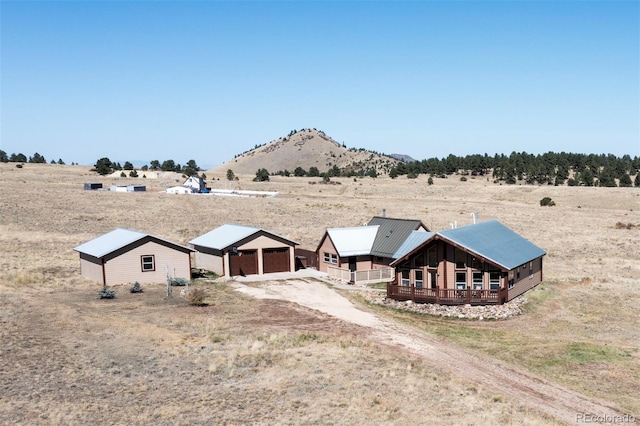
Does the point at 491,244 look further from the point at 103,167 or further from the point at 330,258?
the point at 103,167

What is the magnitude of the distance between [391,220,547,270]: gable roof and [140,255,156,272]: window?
1797 centimetres

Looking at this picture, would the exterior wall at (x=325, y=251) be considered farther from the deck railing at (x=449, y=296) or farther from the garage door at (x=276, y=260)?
the deck railing at (x=449, y=296)

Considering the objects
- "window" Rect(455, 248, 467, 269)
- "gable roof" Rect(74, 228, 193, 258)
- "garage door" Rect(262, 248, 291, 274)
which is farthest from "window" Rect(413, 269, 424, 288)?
"gable roof" Rect(74, 228, 193, 258)

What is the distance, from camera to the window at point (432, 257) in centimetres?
3744

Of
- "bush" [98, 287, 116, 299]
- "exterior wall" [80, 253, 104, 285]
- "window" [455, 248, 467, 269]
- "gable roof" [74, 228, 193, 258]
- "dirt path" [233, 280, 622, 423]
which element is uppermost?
"gable roof" [74, 228, 193, 258]

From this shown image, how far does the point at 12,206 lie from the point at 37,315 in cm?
5235

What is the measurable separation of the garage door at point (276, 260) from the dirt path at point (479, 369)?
9.45 meters

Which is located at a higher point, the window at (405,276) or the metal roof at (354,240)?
the metal roof at (354,240)

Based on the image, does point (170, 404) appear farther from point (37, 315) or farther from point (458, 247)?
point (458, 247)

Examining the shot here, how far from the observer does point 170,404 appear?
18938 mm

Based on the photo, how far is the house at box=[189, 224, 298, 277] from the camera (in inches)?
1816

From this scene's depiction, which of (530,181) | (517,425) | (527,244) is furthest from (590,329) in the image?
(530,181)

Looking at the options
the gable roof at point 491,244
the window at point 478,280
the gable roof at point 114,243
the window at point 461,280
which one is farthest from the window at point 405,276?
the gable roof at point 114,243

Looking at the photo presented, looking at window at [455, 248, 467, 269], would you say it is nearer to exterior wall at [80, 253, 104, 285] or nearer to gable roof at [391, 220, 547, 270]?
gable roof at [391, 220, 547, 270]
